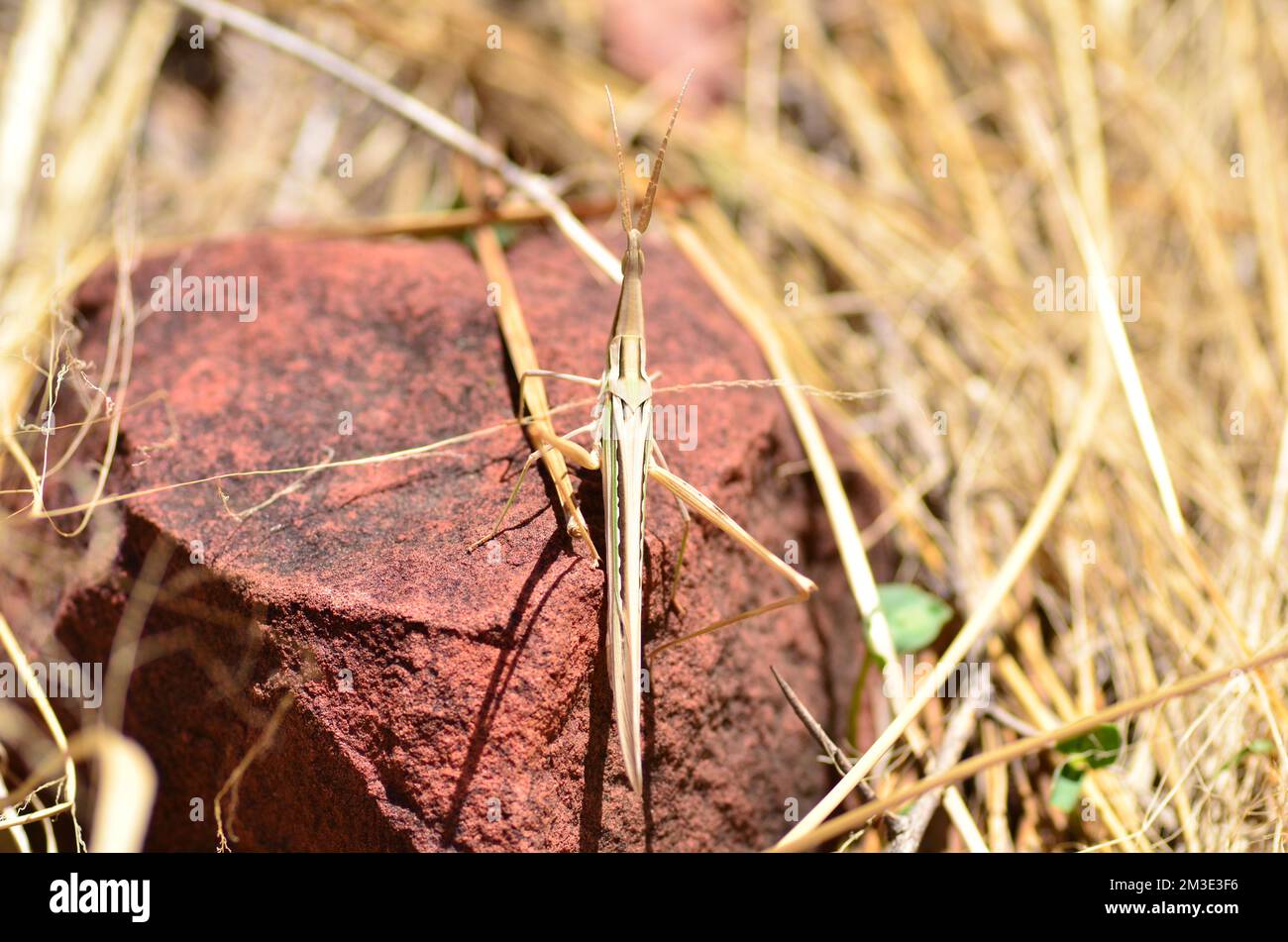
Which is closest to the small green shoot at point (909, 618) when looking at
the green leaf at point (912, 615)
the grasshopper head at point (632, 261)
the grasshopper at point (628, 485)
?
the green leaf at point (912, 615)

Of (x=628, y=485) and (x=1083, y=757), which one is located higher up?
(x=628, y=485)

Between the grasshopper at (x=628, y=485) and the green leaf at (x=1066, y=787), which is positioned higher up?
the grasshopper at (x=628, y=485)

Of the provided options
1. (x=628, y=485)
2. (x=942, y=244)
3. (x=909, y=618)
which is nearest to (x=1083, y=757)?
(x=909, y=618)

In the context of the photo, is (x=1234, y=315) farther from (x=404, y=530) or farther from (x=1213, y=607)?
(x=404, y=530)

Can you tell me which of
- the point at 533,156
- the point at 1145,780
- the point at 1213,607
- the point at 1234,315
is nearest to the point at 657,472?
the point at 1145,780

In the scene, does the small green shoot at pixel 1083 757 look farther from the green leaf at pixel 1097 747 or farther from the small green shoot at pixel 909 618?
the small green shoot at pixel 909 618

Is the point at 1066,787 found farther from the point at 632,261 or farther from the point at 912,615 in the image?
the point at 632,261
